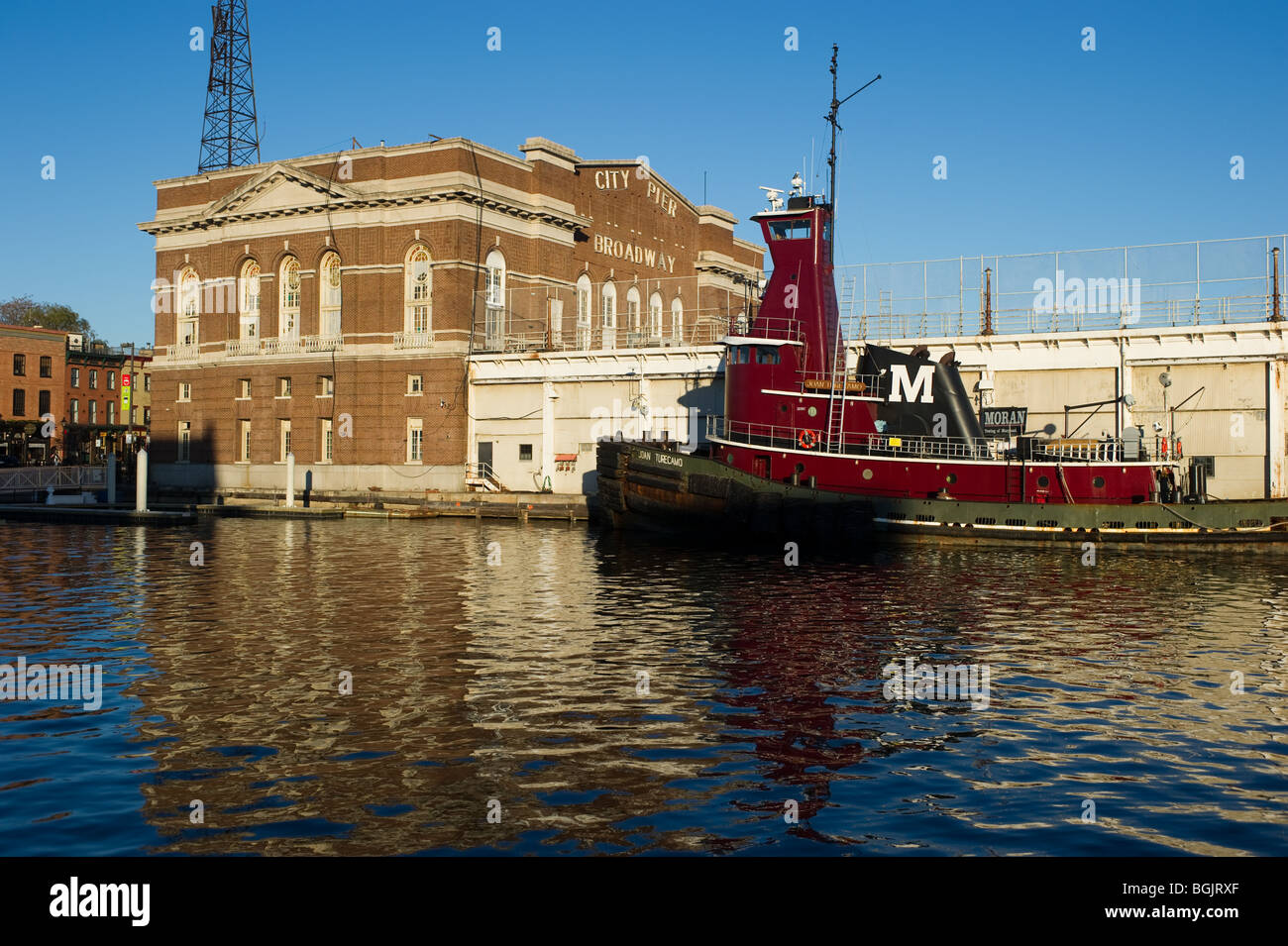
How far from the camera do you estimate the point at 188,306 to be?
64.2m

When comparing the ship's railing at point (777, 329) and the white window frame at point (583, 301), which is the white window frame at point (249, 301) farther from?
the ship's railing at point (777, 329)

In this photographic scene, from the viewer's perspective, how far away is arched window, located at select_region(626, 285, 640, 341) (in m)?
66.2

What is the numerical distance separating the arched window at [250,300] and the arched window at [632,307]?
69.1 feet

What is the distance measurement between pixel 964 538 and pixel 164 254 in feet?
165

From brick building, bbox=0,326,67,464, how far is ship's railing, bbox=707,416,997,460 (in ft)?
208

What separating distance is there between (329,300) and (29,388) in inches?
1534

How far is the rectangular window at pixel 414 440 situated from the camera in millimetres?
55156

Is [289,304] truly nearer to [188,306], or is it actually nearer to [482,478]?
[188,306]

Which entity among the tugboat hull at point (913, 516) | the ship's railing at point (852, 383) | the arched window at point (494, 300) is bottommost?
the tugboat hull at point (913, 516)

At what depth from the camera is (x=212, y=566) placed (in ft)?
95.1

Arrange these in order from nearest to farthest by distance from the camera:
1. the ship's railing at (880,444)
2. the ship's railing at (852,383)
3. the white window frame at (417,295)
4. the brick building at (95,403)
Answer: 1. the ship's railing at (880,444)
2. the ship's railing at (852,383)
3. the white window frame at (417,295)
4. the brick building at (95,403)

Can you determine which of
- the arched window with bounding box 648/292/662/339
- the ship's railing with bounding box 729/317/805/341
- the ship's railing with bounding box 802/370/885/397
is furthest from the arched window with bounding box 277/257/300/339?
the ship's railing with bounding box 802/370/885/397

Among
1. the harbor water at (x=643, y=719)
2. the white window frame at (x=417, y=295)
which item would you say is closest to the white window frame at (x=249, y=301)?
the white window frame at (x=417, y=295)
